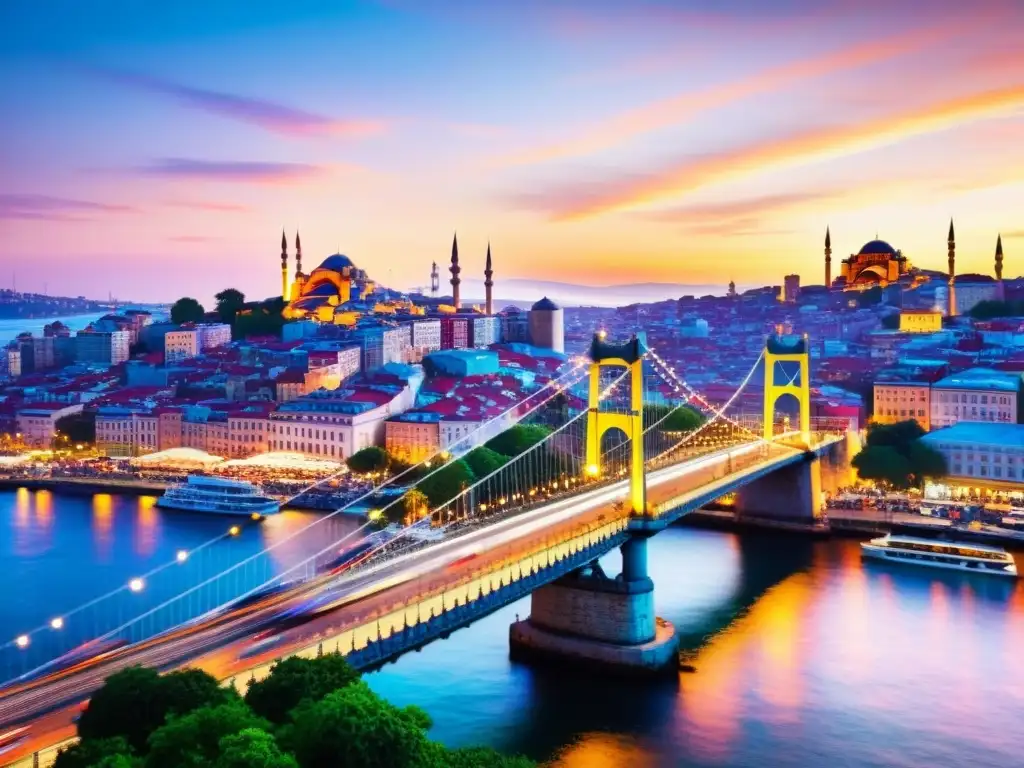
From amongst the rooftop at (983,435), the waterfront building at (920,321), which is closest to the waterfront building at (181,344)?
the waterfront building at (920,321)

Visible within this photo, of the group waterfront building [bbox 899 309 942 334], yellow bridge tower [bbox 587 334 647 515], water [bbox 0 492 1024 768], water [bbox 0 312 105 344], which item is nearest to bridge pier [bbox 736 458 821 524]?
water [bbox 0 492 1024 768]

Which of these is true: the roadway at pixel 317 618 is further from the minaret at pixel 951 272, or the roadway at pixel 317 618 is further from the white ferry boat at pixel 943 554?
the minaret at pixel 951 272

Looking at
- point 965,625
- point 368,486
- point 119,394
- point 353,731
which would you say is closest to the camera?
point 353,731

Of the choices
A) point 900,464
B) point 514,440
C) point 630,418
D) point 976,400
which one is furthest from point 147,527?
point 976,400

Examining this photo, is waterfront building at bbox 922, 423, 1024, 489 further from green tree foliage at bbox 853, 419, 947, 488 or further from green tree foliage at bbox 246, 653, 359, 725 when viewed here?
green tree foliage at bbox 246, 653, 359, 725

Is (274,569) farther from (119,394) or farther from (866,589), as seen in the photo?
(119,394)

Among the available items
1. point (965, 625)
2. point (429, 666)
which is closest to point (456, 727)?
point (429, 666)
